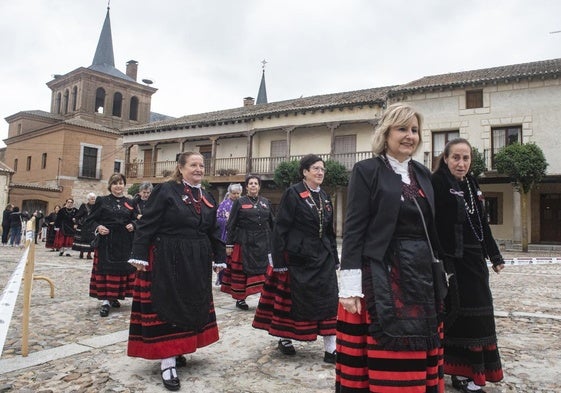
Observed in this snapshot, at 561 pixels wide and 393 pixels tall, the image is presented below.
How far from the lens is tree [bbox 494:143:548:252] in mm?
17031

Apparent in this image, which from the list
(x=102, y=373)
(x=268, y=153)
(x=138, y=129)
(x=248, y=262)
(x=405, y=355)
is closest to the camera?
(x=405, y=355)

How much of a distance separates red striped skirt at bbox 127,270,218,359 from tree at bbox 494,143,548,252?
55.3 feet

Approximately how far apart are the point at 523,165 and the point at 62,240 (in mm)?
16961

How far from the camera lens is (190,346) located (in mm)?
3455

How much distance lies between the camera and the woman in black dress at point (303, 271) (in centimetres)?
388

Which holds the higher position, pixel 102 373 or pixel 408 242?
pixel 408 242

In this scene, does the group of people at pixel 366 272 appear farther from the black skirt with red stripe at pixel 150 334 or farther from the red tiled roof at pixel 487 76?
the red tiled roof at pixel 487 76

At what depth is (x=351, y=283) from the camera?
7.31 feet

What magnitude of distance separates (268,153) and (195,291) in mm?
22682

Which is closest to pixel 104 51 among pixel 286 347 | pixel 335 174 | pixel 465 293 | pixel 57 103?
pixel 57 103

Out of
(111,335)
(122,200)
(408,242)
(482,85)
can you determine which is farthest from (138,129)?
(408,242)

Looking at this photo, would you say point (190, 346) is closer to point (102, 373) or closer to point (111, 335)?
point (102, 373)

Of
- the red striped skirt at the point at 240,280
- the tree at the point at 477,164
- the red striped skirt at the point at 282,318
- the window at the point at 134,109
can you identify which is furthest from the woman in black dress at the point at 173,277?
the window at the point at 134,109

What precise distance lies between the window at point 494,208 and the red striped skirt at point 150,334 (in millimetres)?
20103
